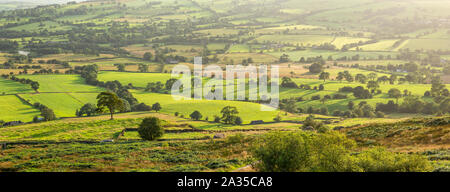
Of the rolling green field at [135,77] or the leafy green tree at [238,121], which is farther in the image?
the rolling green field at [135,77]

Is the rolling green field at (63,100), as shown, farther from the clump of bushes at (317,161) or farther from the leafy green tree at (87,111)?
the clump of bushes at (317,161)

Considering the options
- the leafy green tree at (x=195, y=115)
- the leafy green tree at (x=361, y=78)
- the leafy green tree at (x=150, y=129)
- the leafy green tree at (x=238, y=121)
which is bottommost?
the leafy green tree at (x=238, y=121)

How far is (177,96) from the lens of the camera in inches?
5027

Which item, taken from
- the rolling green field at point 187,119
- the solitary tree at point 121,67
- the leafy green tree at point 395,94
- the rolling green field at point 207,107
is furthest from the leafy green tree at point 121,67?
the leafy green tree at point 395,94

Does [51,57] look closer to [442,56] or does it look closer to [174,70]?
[174,70]

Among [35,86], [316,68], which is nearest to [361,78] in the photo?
[316,68]

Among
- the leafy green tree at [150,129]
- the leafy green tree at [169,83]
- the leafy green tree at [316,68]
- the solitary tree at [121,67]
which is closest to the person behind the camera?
the leafy green tree at [150,129]

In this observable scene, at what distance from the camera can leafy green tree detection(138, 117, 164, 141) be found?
62.6m

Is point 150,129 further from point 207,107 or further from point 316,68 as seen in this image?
point 316,68

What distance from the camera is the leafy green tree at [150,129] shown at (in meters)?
62.6

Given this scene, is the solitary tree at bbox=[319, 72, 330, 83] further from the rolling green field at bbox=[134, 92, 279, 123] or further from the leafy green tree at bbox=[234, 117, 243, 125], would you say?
the leafy green tree at bbox=[234, 117, 243, 125]

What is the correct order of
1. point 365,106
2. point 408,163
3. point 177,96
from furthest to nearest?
1. point 177,96
2. point 365,106
3. point 408,163

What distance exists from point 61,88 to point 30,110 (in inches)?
1178

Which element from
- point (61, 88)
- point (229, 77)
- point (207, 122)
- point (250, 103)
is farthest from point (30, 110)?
point (229, 77)
